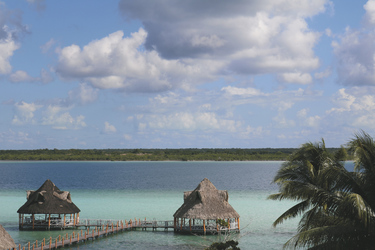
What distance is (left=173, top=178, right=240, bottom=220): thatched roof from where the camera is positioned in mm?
36344

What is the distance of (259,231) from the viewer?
3894cm

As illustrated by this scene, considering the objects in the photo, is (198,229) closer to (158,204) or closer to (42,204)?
(42,204)

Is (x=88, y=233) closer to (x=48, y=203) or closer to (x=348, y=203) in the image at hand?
(x=48, y=203)

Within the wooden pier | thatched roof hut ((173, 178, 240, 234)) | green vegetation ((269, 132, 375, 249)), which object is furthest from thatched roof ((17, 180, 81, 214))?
green vegetation ((269, 132, 375, 249))

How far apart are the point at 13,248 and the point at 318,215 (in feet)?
56.9

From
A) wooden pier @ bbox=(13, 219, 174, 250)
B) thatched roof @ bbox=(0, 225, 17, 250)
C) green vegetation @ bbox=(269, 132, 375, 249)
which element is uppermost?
green vegetation @ bbox=(269, 132, 375, 249)

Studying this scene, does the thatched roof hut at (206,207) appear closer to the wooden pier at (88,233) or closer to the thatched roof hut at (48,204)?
the wooden pier at (88,233)

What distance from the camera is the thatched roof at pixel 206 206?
36344mm

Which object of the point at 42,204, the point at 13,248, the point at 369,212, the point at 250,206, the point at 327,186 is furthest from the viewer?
the point at 250,206

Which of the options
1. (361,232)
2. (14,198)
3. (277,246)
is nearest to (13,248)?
(277,246)

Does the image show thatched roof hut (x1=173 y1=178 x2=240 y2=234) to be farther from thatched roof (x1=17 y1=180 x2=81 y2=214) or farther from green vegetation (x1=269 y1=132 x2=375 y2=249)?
green vegetation (x1=269 y1=132 x2=375 y2=249)

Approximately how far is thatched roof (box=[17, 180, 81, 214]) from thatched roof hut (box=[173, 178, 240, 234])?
9.46m

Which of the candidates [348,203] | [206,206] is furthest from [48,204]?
[348,203]

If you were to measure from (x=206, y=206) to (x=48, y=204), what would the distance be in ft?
43.5
